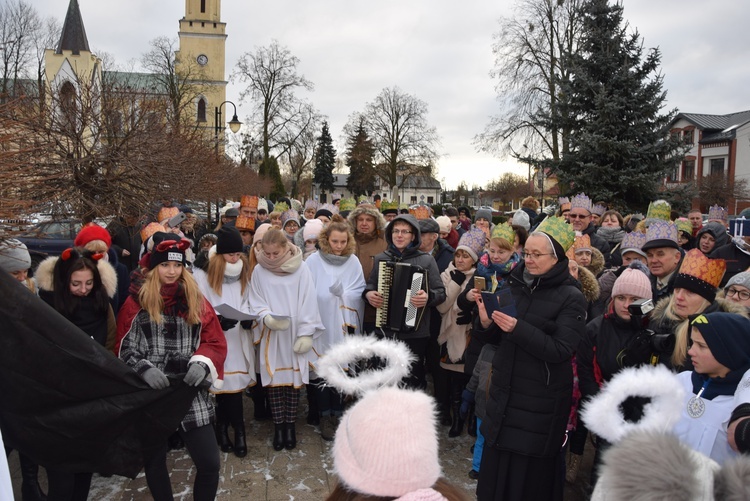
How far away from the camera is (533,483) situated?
12.3 ft

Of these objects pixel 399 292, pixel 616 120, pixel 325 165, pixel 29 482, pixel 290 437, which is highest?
pixel 325 165

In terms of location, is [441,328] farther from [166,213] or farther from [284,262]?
[166,213]

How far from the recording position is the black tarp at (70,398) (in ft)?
9.58

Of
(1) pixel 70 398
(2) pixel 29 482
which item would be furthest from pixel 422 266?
(2) pixel 29 482

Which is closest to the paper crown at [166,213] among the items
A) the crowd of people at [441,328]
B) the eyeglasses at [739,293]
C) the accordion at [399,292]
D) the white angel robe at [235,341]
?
the crowd of people at [441,328]

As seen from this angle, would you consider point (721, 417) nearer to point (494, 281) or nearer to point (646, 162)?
point (494, 281)

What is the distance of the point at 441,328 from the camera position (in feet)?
20.1

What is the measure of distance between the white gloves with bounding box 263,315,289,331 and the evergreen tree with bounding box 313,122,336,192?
70978 mm

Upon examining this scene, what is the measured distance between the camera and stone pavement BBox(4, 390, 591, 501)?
4.50m

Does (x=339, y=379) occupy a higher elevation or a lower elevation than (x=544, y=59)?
lower

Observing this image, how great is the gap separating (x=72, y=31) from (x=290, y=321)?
194 feet

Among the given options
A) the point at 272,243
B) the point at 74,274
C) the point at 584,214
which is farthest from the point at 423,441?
the point at 584,214

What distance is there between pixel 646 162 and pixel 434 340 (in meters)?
13.2

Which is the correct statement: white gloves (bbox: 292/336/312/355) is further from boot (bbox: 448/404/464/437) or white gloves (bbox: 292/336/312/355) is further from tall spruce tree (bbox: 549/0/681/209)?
tall spruce tree (bbox: 549/0/681/209)
